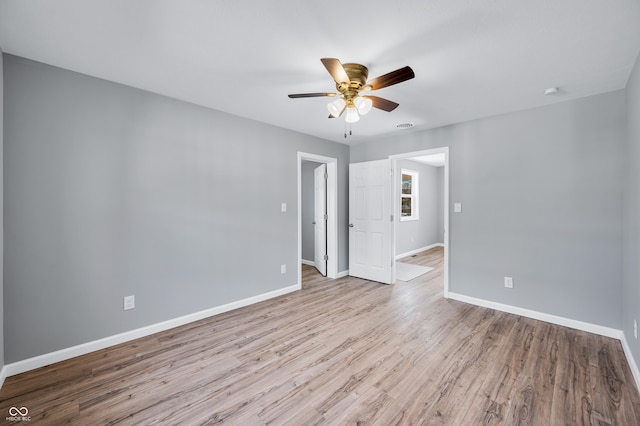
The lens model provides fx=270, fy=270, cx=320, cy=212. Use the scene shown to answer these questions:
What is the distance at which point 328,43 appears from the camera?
6.13 feet

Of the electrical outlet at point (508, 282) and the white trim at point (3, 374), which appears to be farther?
the electrical outlet at point (508, 282)

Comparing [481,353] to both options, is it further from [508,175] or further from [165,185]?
[165,185]

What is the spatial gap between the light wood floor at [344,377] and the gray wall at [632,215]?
391 millimetres

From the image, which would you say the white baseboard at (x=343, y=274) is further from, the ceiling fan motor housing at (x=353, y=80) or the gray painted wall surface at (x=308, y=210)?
the ceiling fan motor housing at (x=353, y=80)

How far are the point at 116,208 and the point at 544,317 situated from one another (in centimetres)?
460

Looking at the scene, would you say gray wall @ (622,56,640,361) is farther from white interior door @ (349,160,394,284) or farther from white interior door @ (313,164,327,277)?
white interior door @ (313,164,327,277)

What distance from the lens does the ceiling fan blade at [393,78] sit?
176 centimetres

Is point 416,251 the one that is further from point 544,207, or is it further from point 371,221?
point 544,207

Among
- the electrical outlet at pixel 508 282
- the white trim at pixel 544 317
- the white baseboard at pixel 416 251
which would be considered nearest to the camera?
the white trim at pixel 544 317

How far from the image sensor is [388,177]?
4.39m

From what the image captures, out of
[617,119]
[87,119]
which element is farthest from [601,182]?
[87,119]

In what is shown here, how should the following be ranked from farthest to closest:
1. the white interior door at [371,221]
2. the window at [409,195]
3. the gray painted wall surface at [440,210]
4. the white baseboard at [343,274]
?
the gray painted wall surface at [440,210]
the window at [409,195]
the white baseboard at [343,274]
the white interior door at [371,221]

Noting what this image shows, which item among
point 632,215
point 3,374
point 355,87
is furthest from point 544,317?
point 3,374

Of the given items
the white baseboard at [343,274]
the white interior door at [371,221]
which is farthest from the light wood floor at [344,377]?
the white baseboard at [343,274]
